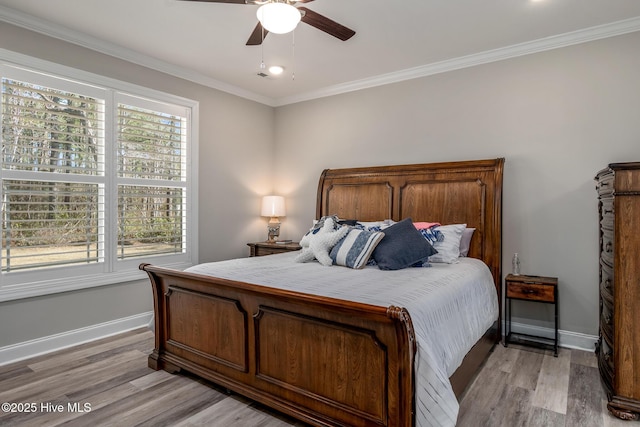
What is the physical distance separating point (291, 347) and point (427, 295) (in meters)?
0.81

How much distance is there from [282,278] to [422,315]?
38.3 inches

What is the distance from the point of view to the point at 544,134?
3.40 meters

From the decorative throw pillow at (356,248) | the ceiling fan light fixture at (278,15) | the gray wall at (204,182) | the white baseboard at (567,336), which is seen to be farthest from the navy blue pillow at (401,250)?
the gray wall at (204,182)

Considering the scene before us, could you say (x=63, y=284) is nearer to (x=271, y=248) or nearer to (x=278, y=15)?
(x=271, y=248)

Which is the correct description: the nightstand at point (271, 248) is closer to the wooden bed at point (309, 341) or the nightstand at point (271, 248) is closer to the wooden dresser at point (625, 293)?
the wooden bed at point (309, 341)

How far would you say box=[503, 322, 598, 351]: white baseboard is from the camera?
3217mm

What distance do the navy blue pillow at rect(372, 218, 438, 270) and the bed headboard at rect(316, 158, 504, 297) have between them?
780mm

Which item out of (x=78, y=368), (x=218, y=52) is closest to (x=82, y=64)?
(x=218, y=52)

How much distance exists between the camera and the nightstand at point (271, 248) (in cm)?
445

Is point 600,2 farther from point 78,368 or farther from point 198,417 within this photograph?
point 78,368

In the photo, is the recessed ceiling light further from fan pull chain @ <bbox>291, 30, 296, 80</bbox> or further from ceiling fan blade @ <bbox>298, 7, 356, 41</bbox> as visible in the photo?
ceiling fan blade @ <bbox>298, 7, 356, 41</bbox>

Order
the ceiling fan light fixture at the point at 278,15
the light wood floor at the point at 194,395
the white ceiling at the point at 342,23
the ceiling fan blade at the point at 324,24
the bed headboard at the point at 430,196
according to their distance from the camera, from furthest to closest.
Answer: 1. the bed headboard at the point at 430,196
2. the white ceiling at the point at 342,23
3. the ceiling fan blade at the point at 324,24
4. the light wood floor at the point at 194,395
5. the ceiling fan light fixture at the point at 278,15

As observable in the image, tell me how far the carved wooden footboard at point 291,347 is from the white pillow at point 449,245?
4.91ft

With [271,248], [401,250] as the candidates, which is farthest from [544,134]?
[271,248]
